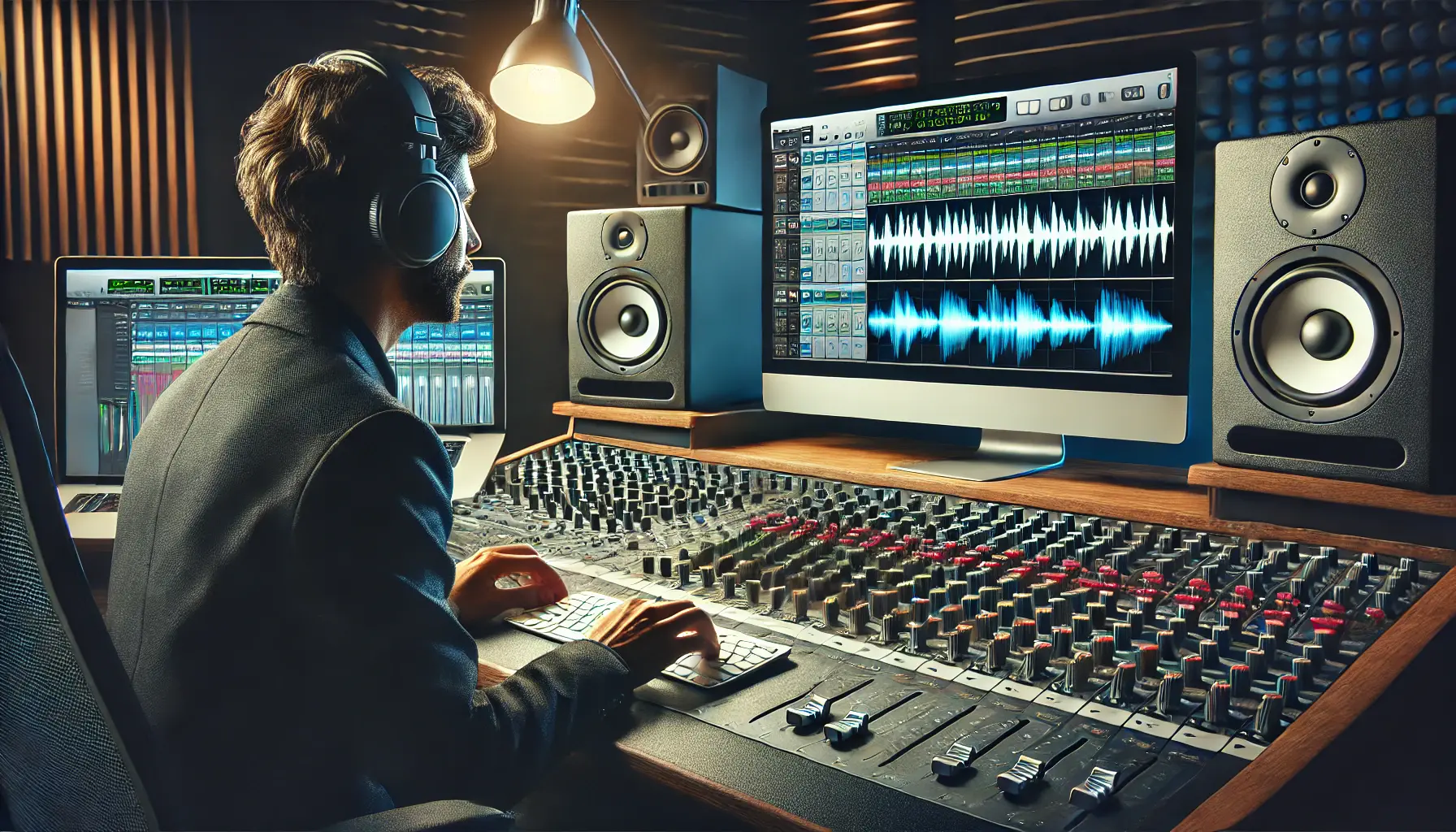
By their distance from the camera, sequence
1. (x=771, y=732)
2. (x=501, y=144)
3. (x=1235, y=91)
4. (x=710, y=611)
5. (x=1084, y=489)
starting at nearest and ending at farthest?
(x=771, y=732), (x=710, y=611), (x=1084, y=489), (x=1235, y=91), (x=501, y=144)

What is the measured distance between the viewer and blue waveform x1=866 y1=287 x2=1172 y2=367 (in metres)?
1.51

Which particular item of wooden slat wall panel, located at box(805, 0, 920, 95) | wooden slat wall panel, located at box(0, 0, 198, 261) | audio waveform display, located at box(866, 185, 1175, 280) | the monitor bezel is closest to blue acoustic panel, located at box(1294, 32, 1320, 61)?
the monitor bezel

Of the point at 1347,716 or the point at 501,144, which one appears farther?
the point at 501,144

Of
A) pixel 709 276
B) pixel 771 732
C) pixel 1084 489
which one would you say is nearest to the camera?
pixel 771 732

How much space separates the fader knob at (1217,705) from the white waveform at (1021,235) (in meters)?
0.85

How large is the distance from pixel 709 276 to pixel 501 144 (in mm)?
811

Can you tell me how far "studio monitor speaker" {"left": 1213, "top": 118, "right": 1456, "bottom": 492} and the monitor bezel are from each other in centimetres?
10

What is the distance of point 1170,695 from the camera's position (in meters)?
0.81

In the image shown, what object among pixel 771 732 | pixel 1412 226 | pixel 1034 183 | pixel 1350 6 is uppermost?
pixel 1350 6

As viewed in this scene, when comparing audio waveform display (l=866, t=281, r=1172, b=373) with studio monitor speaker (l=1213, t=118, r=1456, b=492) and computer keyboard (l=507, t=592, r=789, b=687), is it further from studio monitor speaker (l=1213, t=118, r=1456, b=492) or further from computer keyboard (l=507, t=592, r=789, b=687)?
computer keyboard (l=507, t=592, r=789, b=687)

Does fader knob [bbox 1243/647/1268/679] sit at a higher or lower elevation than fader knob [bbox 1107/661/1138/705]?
higher

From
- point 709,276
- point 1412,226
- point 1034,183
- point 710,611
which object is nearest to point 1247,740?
point 710,611

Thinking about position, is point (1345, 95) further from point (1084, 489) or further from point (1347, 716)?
point (1347, 716)

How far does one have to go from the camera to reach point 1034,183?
160 centimetres
